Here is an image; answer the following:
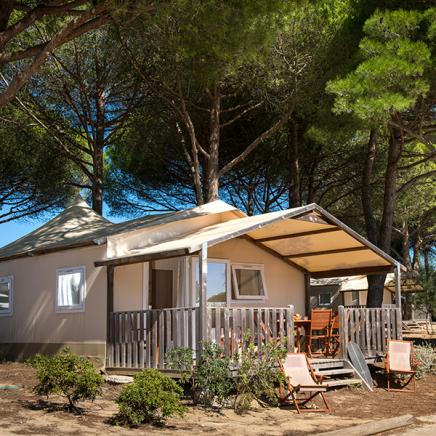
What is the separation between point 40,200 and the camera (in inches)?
950

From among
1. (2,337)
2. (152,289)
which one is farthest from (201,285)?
(2,337)

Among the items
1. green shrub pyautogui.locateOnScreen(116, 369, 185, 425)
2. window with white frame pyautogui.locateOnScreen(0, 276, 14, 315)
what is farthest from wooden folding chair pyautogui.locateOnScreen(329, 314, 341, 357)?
window with white frame pyautogui.locateOnScreen(0, 276, 14, 315)

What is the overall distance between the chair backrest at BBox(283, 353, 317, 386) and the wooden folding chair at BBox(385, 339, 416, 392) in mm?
2425

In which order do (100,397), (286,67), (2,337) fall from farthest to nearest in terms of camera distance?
(286,67) < (2,337) < (100,397)

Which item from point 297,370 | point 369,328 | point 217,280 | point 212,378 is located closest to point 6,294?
point 217,280

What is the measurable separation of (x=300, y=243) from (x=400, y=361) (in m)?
3.07

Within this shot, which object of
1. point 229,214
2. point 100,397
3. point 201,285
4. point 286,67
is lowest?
point 100,397

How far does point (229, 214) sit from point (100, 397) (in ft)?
16.8

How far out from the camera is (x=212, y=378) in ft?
28.8

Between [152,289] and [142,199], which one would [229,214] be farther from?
[142,199]

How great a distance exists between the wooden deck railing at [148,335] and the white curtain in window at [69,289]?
128 cm

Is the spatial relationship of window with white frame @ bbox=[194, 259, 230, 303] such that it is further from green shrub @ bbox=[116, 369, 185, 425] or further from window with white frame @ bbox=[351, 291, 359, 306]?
window with white frame @ bbox=[351, 291, 359, 306]

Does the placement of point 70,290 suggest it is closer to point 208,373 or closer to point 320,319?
point 208,373

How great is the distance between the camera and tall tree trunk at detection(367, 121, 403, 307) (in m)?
16.1
